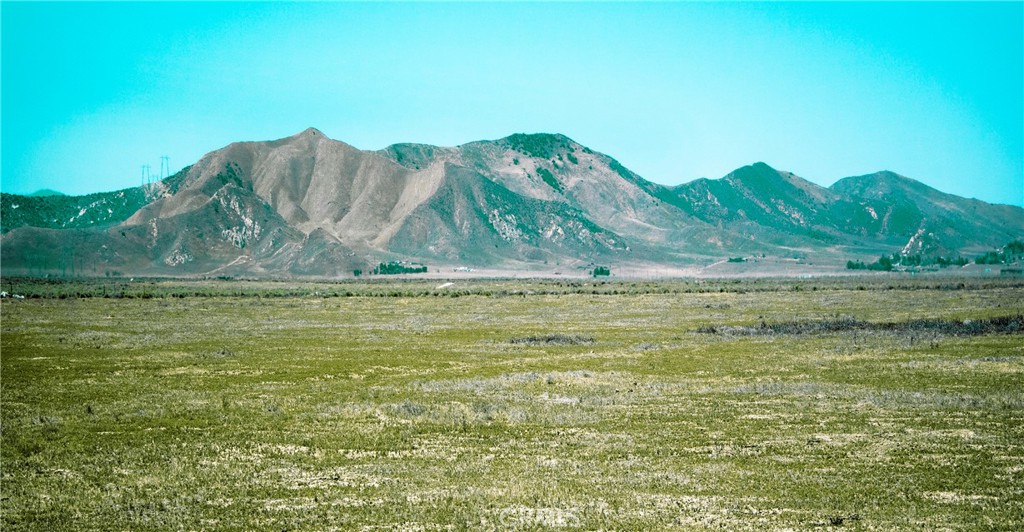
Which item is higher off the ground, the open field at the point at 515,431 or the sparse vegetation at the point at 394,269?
the sparse vegetation at the point at 394,269

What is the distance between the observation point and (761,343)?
148ft

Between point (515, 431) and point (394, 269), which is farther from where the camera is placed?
point (394, 269)

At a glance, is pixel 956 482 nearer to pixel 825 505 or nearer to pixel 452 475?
pixel 825 505

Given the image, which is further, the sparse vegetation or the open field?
the sparse vegetation

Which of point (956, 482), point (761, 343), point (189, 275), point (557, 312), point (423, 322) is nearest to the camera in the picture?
point (956, 482)

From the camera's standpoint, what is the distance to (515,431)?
22.8m

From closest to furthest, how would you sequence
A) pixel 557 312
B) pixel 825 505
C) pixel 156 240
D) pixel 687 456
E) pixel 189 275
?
pixel 825 505
pixel 687 456
pixel 557 312
pixel 189 275
pixel 156 240

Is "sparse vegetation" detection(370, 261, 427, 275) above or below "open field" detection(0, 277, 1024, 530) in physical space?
above

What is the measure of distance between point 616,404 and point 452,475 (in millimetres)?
9785

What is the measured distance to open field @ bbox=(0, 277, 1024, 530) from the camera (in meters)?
15.9

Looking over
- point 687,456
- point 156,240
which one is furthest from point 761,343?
point 156,240

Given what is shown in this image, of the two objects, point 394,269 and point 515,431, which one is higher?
point 394,269

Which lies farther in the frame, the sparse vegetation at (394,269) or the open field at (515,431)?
the sparse vegetation at (394,269)

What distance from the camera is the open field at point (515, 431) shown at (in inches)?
626
